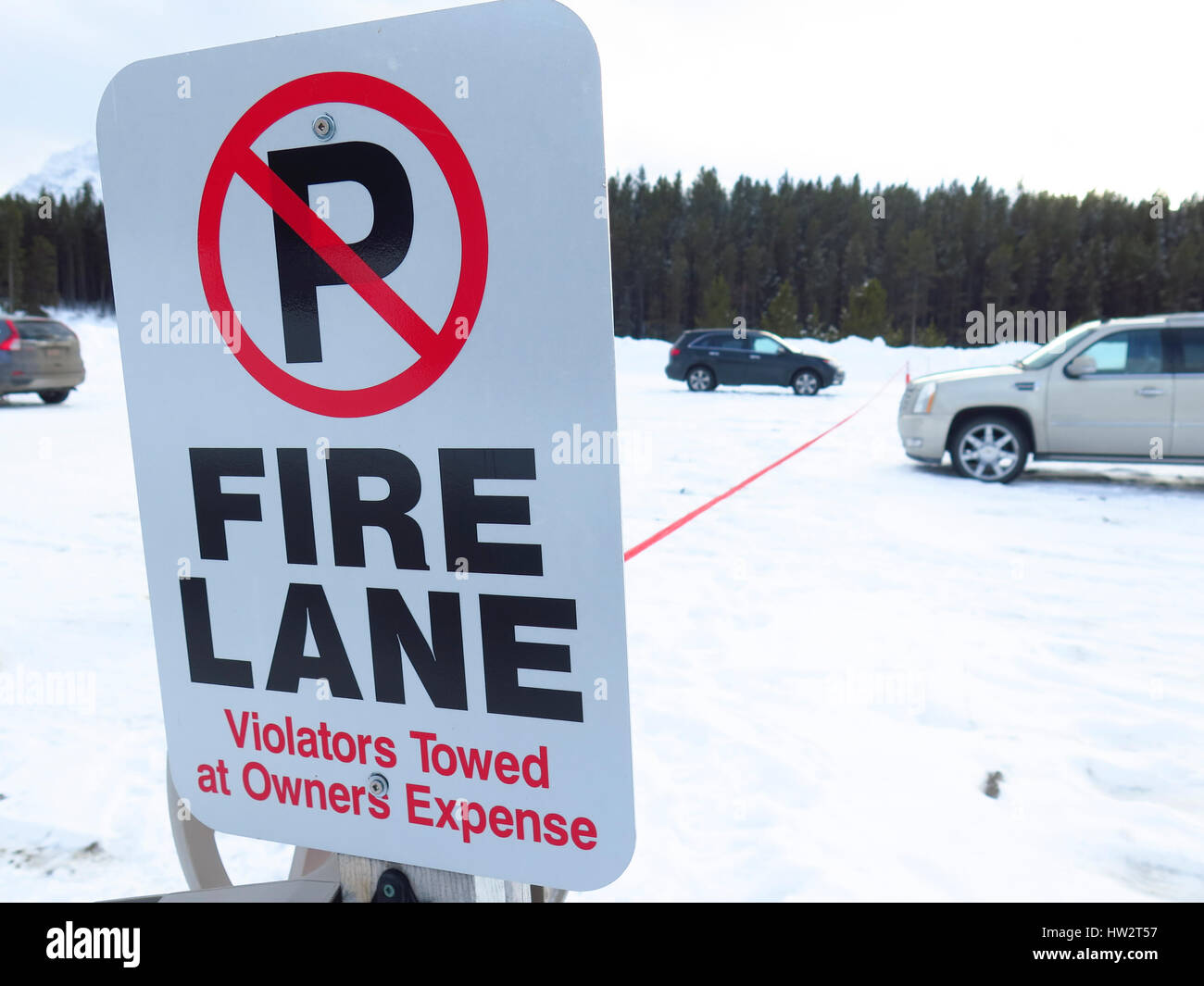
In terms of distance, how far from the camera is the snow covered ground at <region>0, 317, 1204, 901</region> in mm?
2186

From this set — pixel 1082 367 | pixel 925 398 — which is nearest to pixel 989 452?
pixel 925 398

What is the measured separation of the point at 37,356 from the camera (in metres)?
12.2

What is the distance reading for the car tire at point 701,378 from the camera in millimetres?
18578

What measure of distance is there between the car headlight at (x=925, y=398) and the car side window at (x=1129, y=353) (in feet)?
4.50

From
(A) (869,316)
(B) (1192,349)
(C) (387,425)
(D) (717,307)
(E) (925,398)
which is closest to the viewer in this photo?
(C) (387,425)

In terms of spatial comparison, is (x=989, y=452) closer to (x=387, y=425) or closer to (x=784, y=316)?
(x=387, y=425)

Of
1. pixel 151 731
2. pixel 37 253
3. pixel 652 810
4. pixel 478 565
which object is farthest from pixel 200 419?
pixel 37 253

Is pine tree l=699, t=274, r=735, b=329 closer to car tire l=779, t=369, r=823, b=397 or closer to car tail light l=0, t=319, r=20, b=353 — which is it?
car tire l=779, t=369, r=823, b=397

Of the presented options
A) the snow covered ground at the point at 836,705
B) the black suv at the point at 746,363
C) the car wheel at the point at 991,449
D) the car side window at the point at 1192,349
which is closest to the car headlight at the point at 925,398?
the car wheel at the point at 991,449

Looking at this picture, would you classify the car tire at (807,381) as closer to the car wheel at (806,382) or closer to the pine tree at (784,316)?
the car wheel at (806,382)

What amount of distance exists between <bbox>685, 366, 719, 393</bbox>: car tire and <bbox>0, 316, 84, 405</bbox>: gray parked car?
12.1 m

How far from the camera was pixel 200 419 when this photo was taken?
93cm

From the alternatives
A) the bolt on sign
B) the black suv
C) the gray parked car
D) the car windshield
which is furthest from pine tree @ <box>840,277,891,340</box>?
the bolt on sign

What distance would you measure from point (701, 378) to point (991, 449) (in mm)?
11176
